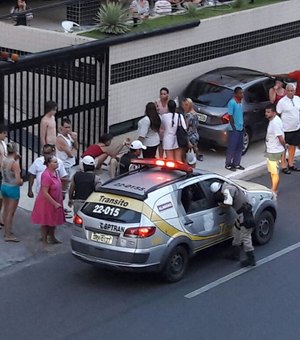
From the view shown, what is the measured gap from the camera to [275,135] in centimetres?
1625

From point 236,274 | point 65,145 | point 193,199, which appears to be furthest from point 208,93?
point 236,274

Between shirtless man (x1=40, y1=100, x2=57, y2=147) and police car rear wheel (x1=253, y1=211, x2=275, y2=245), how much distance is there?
3764 mm

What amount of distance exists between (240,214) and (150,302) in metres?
2.02

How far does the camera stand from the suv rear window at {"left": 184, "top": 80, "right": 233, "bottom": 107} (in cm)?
1844

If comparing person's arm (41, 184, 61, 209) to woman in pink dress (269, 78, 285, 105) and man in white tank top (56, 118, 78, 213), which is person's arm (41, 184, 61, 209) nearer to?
man in white tank top (56, 118, 78, 213)

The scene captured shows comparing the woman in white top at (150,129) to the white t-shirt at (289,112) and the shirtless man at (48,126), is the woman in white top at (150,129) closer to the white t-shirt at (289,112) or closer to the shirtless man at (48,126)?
the shirtless man at (48,126)

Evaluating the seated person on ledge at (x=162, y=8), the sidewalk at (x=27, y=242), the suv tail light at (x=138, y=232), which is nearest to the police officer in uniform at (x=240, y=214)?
the suv tail light at (x=138, y=232)

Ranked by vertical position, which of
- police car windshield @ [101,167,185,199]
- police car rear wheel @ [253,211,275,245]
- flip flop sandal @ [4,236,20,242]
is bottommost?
flip flop sandal @ [4,236,20,242]

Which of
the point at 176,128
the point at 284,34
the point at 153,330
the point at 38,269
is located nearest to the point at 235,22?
the point at 284,34

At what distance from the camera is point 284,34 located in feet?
74.3

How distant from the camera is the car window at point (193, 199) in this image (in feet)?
42.2

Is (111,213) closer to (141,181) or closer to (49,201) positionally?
(141,181)

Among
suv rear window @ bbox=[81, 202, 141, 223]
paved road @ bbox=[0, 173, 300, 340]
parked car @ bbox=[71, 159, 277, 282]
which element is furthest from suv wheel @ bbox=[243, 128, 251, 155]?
suv rear window @ bbox=[81, 202, 141, 223]

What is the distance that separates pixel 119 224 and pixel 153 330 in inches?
64.2
